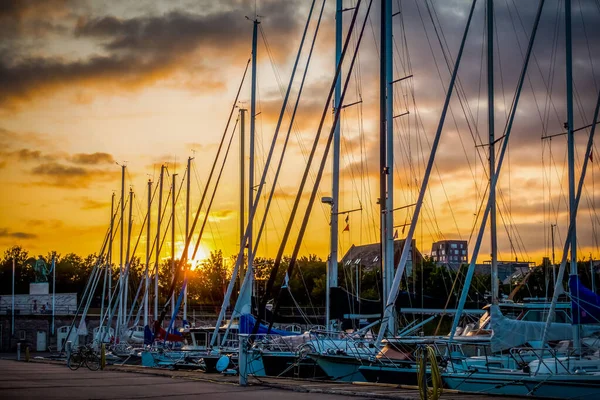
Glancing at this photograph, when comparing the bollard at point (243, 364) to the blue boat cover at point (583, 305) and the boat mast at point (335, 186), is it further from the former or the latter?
the blue boat cover at point (583, 305)

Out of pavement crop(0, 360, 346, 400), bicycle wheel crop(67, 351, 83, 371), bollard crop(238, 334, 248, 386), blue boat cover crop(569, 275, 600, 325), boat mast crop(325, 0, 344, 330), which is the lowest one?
bicycle wheel crop(67, 351, 83, 371)

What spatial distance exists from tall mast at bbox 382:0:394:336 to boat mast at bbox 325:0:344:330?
2.83 m

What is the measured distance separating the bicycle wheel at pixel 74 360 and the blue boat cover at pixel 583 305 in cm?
2134

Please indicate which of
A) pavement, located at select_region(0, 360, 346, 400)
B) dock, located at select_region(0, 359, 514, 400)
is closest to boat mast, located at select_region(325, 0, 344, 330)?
dock, located at select_region(0, 359, 514, 400)

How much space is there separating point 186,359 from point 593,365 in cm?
2163

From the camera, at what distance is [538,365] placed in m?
21.3

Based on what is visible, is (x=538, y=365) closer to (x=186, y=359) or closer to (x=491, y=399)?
(x=491, y=399)

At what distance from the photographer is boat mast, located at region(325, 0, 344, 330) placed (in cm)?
3061

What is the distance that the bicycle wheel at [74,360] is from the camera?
111ft

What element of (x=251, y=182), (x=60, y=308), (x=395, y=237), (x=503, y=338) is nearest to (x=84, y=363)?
(x=251, y=182)

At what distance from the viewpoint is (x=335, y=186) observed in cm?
3269

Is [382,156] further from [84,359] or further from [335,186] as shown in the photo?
[84,359]

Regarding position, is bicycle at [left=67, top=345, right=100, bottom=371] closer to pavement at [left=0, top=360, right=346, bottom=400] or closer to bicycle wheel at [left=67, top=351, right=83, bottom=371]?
bicycle wheel at [left=67, top=351, right=83, bottom=371]

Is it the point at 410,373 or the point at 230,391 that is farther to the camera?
the point at 410,373
